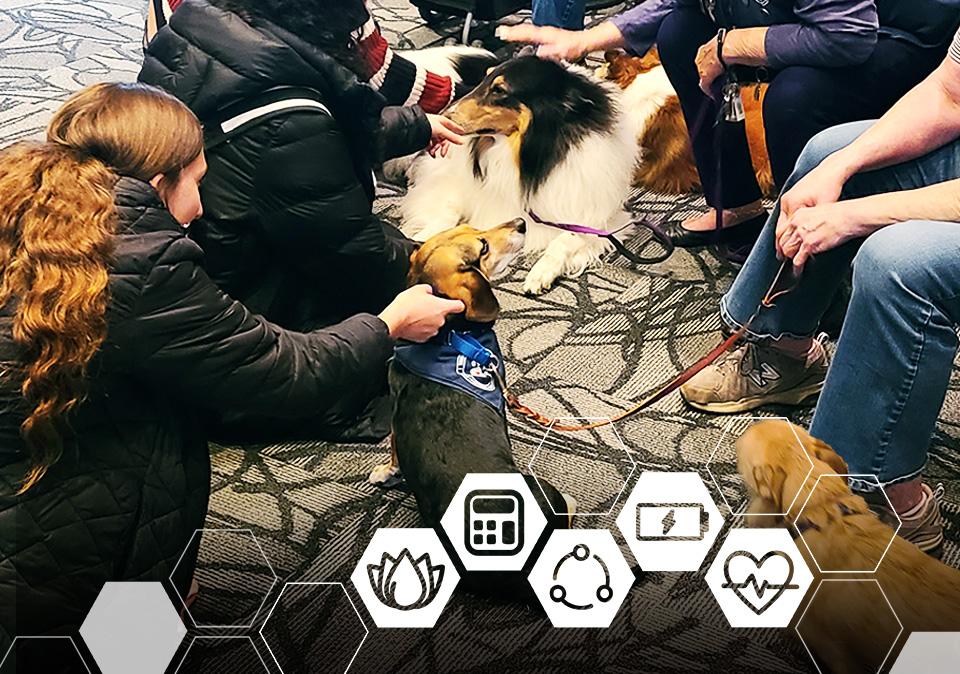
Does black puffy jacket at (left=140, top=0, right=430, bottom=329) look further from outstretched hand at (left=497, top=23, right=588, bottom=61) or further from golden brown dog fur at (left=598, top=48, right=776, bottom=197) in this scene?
golden brown dog fur at (left=598, top=48, right=776, bottom=197)

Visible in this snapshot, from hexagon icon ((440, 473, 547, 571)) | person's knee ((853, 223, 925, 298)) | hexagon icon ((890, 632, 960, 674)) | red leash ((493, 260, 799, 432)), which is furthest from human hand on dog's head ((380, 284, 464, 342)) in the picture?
hexagon icon ((890, 632, 960, 674))

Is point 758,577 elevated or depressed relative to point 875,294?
depressed

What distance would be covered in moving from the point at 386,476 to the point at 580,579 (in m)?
0.30

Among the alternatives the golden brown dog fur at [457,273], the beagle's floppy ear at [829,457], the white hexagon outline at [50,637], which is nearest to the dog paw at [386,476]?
the golden brown dog fur at [457,273]

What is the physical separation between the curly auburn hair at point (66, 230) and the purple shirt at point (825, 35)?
80cm

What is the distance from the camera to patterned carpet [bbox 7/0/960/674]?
121 centimetres

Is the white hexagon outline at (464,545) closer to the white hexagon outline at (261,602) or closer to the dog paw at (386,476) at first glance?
the dog paw at (386,476)

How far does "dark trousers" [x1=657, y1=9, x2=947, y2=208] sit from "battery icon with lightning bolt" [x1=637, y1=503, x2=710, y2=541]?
0.44m

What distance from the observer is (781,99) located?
1.26m

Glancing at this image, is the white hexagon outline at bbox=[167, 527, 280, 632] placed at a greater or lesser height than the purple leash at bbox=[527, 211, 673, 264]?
lesser

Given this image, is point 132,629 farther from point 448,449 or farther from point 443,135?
point 443,135

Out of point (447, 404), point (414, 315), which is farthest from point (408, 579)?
point (414, 315)

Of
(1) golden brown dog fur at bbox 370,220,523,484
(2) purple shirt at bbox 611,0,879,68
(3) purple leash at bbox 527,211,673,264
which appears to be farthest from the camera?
(3) purple leash at bbox 527,211,673,264

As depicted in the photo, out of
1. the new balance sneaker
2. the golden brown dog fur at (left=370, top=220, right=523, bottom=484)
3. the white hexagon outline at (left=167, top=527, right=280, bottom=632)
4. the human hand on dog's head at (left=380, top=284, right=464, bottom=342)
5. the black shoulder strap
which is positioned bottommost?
the white hexagon outline at (left=167, top=527, right=280, bottom=632)
